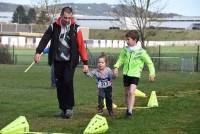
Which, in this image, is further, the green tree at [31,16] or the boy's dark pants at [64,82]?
the green tree at [31,16]

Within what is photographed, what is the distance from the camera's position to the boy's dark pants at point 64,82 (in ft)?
33.7

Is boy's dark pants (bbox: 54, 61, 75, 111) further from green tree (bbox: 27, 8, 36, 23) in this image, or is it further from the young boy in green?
green tree (bbox: 27, 8, 36, 23)

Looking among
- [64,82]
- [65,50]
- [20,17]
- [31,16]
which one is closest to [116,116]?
[64,82]

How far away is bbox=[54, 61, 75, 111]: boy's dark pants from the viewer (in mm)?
10266

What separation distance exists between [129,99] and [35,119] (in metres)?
1.78

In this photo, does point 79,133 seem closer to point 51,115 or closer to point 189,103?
point 51,115

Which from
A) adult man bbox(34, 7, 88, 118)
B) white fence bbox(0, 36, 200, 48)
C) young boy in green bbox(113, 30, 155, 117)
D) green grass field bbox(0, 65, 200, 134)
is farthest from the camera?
white fence bbox(0, 36, 200, 48)

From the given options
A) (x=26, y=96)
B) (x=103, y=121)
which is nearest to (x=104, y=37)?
(x=26, y=96)

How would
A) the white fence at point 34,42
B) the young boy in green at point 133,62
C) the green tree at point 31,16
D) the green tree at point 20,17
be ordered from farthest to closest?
1. the green tree at point 20,17
2. the green tree at point 31,16
3. the white fence at point 34,42
4. the young boy in green at point 133,62

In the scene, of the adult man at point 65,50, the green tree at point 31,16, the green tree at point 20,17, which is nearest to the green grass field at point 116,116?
the adult man at point 65,50

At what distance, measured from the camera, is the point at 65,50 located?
1027 cm

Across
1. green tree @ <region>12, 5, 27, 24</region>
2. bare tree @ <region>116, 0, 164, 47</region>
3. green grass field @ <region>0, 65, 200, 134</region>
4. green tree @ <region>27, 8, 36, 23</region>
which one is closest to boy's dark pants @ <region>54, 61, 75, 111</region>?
green grass field @ <region>0, 65, 200, 134</region>

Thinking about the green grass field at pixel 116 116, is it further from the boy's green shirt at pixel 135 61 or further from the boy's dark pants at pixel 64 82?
the boy's green shirt at pixel 135 61

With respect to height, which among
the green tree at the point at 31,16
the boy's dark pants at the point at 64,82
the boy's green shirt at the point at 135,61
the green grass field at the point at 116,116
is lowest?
the green grass field at the point at 116,116
